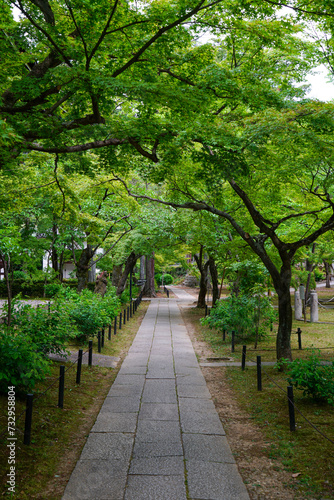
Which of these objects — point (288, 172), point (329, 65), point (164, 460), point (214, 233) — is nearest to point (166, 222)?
point (214, 233)

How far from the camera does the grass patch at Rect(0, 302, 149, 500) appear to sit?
4287mm

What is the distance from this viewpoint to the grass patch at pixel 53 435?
4287 mm

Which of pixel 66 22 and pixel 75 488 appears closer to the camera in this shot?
pixel 75 488

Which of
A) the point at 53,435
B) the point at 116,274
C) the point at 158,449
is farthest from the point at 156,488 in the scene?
the point at 116,274

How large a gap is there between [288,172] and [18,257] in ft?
23.5

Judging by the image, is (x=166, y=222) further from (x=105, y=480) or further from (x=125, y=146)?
(x=105, y=480)

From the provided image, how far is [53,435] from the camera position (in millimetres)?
5570

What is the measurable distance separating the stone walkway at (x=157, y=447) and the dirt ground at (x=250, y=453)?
0.53 feet

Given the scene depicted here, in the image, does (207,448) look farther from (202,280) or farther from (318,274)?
(318,274)

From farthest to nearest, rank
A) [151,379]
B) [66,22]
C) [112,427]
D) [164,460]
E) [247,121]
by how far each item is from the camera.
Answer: [151,379] → [247,121] → [66,22] → [112,427] → [164,460]

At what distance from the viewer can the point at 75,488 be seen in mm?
4176

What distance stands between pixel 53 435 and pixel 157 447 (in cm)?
164

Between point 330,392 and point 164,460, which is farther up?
point 330,392

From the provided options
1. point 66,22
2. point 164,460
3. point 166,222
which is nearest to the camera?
point 164,460
